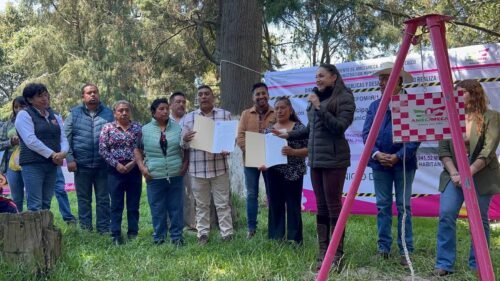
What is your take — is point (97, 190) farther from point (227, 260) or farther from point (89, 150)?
point (227, 260)

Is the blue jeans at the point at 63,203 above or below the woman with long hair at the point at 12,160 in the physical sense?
below

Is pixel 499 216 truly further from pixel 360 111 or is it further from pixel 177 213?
pixel 177 213

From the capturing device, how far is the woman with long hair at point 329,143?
4.26 m

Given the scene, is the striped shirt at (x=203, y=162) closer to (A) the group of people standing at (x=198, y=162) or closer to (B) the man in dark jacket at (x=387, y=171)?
(A) the group of people standing at (x=198, y=162)

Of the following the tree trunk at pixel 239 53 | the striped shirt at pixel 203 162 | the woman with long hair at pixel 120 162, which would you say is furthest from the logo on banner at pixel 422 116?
the tree trunk at pixel 239 53

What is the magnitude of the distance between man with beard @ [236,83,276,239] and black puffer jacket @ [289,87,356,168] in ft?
3.39

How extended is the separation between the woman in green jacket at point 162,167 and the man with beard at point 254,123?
28.1 inches

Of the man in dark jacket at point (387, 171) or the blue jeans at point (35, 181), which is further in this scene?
the blue jeans at point (35, 181)

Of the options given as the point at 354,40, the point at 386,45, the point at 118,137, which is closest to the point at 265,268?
the point at 118,137

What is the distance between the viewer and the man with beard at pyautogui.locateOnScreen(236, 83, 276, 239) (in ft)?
17.7

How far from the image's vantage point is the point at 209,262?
177 inches

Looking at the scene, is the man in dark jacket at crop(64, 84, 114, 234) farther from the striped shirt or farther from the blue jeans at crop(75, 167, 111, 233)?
the striped shirt

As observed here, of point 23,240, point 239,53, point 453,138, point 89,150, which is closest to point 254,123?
point 89,150

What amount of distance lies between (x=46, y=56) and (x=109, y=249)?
579 inches
